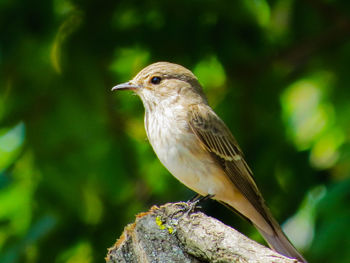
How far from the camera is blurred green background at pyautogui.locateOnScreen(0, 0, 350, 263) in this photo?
249 inches

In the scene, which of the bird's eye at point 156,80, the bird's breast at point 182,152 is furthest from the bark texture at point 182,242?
the bird's eye at point 156,80

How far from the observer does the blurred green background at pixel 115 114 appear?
632 cm

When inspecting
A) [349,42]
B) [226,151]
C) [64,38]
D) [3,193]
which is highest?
[64,38]

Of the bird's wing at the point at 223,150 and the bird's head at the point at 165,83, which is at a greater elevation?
the bird's head at the point at 165,83

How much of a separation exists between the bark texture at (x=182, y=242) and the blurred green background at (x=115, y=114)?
2.77 m

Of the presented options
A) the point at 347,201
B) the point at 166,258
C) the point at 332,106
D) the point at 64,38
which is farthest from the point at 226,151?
the point at 166,258

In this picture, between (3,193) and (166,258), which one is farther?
(3,193)

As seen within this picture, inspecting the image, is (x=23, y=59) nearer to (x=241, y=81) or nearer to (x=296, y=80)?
(x=241, y=81)

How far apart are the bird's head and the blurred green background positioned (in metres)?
0.69

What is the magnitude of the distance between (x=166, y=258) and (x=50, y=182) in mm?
3296

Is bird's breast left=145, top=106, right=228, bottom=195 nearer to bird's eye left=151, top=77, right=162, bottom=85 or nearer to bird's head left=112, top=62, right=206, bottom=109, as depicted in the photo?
bird's head left=112, top=62, right=206, bottom=109

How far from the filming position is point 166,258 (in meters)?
3.17

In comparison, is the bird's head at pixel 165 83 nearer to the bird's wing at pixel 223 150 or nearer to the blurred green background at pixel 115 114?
the bird's wing at pixel 223 150

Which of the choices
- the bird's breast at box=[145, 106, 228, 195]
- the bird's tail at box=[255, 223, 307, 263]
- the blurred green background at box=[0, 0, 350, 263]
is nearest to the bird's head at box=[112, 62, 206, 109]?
the bird's breast at box=[145, 106, 228, 195]
